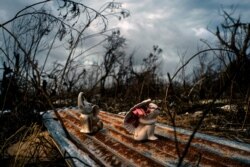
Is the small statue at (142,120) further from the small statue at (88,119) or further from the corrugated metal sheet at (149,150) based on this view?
the small statue at (88,119)

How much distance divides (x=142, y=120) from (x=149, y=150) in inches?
21.8

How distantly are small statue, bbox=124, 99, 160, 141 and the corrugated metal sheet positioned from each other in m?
0.09

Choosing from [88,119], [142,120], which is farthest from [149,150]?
[88,119]

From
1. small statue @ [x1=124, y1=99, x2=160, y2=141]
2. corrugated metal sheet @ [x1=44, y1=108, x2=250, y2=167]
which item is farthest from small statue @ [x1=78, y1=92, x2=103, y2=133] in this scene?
Result: small statue @ [x1=124, y1=99, x2=160, y2=141]

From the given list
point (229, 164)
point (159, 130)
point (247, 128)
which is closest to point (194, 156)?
point (229, 164)

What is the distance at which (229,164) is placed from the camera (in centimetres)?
302

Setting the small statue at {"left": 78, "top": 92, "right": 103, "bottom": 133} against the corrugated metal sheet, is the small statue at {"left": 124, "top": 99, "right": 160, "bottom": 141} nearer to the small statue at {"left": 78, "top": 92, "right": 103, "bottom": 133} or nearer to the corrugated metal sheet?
the corrugated metal sheet

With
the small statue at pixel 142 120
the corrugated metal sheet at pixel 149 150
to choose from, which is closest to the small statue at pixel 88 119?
the corrugated metal sheet at pixel 149 150

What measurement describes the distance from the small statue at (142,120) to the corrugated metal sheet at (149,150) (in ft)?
0.28

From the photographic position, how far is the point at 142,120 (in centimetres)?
410

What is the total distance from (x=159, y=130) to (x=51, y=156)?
1.35 m

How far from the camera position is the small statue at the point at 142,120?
402 cm

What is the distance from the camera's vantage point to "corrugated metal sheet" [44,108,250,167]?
3.18 meters

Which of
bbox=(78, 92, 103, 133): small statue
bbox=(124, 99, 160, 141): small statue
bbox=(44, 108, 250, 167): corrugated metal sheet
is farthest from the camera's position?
bbox=(78, 92, 103, 133): small statue
